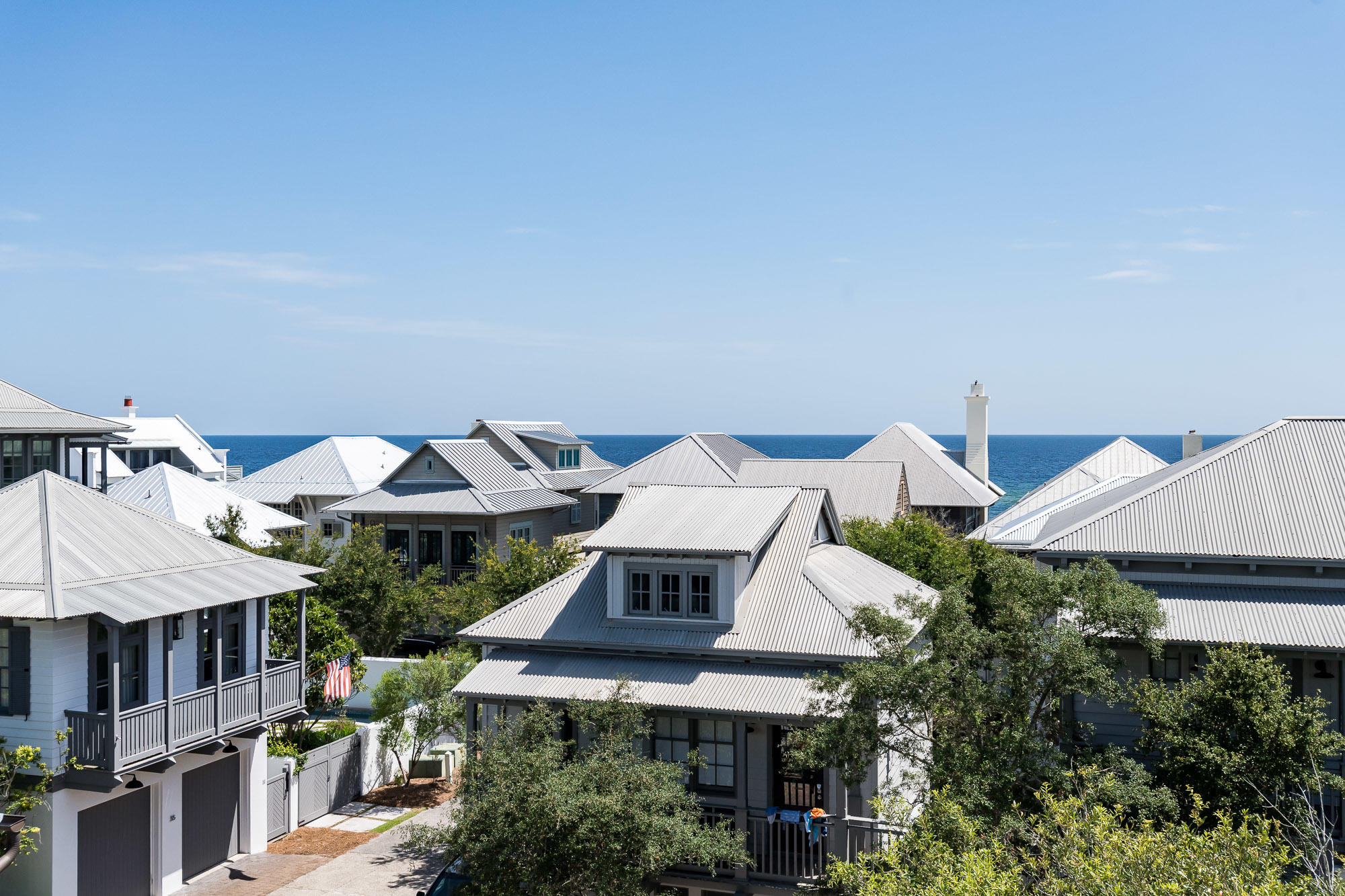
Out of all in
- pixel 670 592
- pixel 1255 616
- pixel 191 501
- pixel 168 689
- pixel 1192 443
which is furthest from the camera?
pixel 191 501

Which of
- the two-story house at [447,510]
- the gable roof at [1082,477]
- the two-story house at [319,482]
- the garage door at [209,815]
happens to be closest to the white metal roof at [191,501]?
the two-story house at [447,510]

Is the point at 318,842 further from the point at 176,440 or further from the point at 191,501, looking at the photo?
the point at 176,440

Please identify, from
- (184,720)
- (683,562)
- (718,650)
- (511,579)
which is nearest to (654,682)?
(718,650)

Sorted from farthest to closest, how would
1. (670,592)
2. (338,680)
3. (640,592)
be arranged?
1. (338,680)
2. (640,592)
3. (670,592)

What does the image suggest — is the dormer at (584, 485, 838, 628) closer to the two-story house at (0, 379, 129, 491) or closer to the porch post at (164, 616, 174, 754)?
the porch post at (164, 616, 174, 754)

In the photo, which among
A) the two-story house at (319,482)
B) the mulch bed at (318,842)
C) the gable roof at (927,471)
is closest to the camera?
the mulch bed at (318,842)

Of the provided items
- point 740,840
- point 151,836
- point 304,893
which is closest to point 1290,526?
point 740,840

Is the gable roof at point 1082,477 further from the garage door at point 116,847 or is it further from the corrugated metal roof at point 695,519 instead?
the garage door at point 116,847
